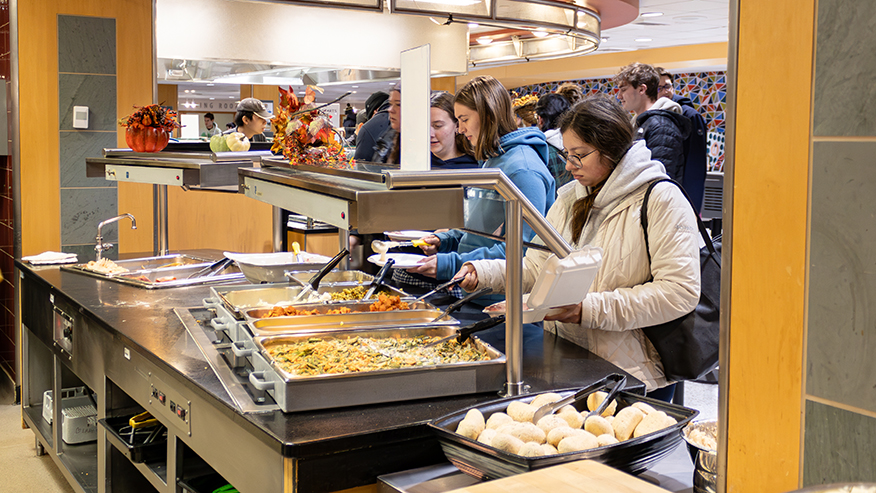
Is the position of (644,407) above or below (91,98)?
below

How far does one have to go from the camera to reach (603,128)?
81.6 inches

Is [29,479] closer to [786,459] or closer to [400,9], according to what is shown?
[400,9]

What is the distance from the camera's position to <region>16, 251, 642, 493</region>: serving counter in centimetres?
147

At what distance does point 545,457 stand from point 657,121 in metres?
3.32

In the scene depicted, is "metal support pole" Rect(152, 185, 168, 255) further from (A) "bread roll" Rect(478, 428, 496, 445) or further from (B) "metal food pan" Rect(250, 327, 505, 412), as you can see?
(A) "bread roll" Rect(478, 428, 496, 445)

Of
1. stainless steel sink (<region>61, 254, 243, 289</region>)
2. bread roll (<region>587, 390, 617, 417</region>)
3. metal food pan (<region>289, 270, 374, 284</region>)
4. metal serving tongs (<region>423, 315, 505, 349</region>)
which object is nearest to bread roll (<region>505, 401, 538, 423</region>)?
bread roll (<region>587, 390, 617, 417</region>)

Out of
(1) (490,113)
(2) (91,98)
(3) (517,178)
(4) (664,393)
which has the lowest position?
(4) (664,393)

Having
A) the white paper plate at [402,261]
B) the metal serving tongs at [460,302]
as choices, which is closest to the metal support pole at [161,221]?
the white paper plate at [402,261]

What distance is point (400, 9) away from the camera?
115 inches

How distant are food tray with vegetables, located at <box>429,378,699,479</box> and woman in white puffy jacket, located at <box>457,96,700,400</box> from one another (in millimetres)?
472

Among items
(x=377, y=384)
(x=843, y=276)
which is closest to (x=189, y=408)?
(x=377, y=384)

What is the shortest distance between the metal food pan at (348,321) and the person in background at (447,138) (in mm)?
1172

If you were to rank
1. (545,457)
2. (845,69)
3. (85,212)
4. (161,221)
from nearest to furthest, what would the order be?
(845,69) → (545,457) → (161,221) → (85,212)

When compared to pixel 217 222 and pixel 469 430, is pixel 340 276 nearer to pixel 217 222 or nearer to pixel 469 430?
pixel 469 430
